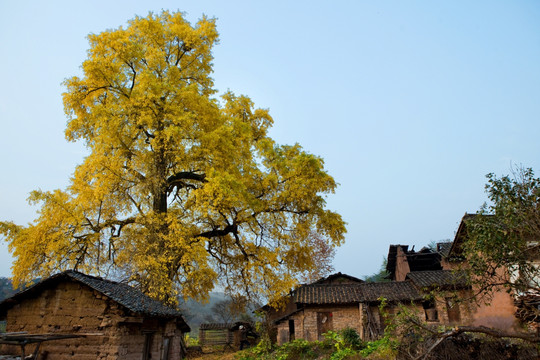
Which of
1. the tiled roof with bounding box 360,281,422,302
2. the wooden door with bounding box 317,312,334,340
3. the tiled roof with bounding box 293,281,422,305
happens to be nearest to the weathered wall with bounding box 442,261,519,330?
the tiled roof with bounding box 293,281,422,305

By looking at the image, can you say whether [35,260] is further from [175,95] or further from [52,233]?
[175,95]

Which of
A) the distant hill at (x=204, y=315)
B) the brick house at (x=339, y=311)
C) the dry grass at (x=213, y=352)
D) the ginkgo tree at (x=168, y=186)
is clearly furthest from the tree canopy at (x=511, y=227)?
the dry grass at (x=213, y=352)

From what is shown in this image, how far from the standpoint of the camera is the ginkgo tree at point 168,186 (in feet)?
44.1

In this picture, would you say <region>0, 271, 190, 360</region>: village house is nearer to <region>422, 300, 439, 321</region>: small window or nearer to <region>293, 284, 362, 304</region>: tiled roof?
<region>293, 284, 362, 304</region>: tiled roof

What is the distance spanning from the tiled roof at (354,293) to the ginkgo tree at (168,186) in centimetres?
699

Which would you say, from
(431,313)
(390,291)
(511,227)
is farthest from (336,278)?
(511,227)

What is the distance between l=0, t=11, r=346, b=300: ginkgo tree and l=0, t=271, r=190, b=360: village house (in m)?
2.34

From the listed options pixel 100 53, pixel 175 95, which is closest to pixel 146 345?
pixel 175 95

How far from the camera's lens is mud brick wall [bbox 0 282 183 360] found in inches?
392

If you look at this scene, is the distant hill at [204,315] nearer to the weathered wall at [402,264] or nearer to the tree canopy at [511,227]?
the tree canopy at [511,227]

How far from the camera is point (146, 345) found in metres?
11.6

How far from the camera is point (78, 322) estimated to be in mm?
10156

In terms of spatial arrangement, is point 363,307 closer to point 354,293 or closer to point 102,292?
point 354,293

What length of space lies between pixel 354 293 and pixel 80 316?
18387 millimetres
